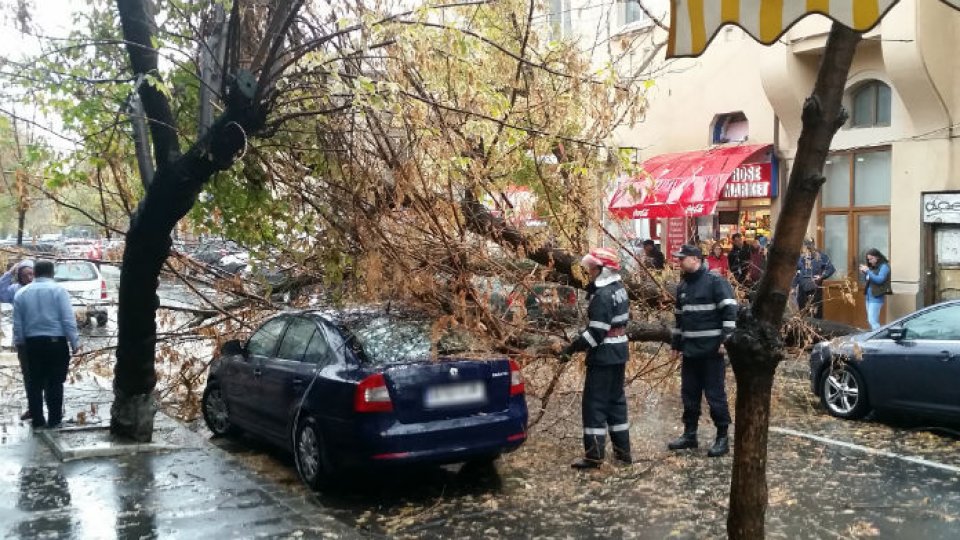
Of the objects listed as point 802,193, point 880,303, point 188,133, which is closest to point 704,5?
point 802,193

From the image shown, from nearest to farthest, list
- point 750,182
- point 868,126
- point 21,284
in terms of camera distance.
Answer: point 21,284 < point 868,126 < point 750,182

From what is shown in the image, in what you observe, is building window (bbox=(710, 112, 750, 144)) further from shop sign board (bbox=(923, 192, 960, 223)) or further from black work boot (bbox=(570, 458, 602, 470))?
black work boot (bbox=(570, 458, 602, 470))

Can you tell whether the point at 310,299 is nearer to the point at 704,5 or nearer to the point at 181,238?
the point at 181,238

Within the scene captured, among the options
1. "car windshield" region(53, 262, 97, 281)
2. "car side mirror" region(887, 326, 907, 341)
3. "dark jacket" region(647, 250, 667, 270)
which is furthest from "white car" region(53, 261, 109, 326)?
"car side mirror" region(887, 326, 907, 341)

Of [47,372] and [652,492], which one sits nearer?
[652,492]

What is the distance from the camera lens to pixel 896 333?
855 centimetres

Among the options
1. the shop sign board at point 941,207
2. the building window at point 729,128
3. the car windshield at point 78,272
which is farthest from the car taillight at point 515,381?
the car windshield at point 78,272

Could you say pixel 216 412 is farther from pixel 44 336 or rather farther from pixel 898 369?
pixel 898 369

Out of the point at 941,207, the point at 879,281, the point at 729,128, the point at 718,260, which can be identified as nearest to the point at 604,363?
the point at 718,260

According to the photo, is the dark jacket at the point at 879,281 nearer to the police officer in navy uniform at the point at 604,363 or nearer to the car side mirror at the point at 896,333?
the car side mirror at the point at 896,333

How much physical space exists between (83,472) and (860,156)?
1368cm

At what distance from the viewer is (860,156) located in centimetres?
1534

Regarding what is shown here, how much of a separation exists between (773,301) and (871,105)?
13.1m

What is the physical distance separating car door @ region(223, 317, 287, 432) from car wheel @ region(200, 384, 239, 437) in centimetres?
35
